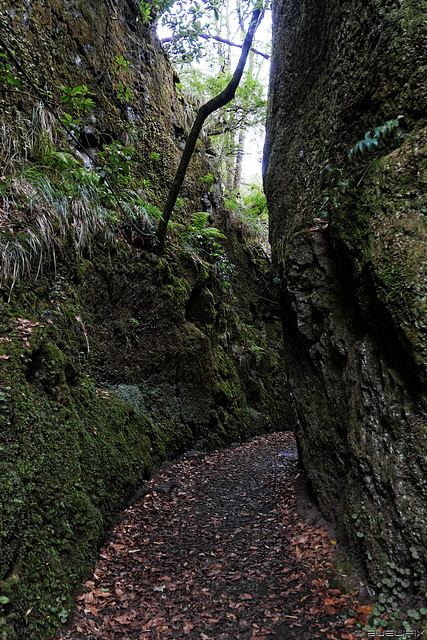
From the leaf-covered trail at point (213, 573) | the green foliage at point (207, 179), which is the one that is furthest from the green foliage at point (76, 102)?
the leaf-covered trail at point (213, 573)

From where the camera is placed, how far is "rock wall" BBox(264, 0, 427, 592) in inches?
104

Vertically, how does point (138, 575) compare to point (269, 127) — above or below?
below

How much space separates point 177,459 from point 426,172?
549 centimetres

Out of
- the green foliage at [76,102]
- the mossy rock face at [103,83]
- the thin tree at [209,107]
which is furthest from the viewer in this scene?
the thin tree at [209,107]

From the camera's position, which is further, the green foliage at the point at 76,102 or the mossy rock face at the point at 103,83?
the mossy rock face at the point at 103,83

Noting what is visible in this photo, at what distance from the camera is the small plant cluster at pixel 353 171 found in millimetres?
3084

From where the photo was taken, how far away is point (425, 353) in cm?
250

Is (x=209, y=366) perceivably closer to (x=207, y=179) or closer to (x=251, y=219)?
(x=207, y=179)

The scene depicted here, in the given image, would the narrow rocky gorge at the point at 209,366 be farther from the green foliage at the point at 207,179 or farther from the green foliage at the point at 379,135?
the green foliage at the point at 207,179

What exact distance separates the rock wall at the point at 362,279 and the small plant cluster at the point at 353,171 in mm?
24

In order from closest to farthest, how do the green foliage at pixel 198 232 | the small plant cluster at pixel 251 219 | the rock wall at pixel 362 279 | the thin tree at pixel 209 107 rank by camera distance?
1. the rock wall at pixel 362 279
2. the thin tree at pixel 209 107
3. the green foliage at pixel 198 232
4. the small plant cluster at pixel 251 219

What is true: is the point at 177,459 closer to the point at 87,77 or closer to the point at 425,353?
the point at 425,353

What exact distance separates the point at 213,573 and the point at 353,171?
4288mm

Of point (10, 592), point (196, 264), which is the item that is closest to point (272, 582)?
point (10, 592)
